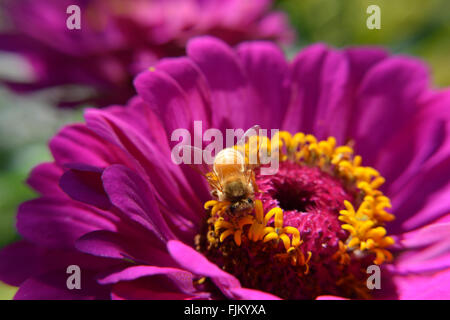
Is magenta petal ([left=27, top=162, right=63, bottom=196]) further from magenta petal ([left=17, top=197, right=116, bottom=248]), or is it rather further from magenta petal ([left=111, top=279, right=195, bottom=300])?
magenta petal ([left=111, top=279, right=195, bottom=300])

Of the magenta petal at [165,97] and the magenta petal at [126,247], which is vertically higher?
the magenta petal at [165,97]

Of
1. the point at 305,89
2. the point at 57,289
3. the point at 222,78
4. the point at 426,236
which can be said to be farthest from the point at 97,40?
the point at 426,236

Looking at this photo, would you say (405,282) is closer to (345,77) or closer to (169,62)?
(345,77)

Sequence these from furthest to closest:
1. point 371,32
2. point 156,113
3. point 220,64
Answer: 1. point 371,32
2. point 220,64
3. point 156,113

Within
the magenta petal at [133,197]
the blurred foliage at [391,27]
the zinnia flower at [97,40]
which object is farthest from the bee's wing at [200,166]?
the blurred foliage at [391,27]

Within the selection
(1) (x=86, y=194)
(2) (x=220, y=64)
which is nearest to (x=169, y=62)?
(2) (x=220, y=64)

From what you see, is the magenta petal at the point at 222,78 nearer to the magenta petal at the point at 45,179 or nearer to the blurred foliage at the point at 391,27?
the magenta petal at the point at 45,179
